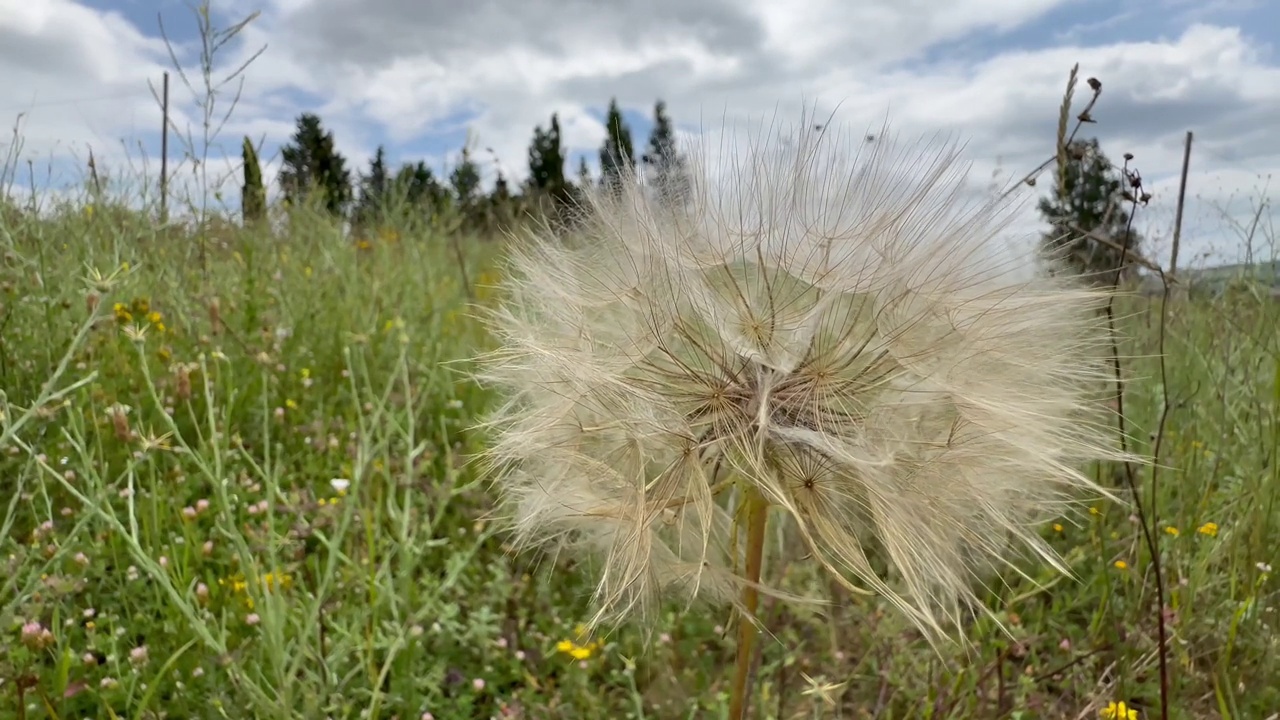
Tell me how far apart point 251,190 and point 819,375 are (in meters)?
4.18

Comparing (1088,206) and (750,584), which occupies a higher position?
(1088,206)

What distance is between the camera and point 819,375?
108 centimetres

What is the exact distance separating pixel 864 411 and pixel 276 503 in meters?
1.80

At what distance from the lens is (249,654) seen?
1.61 m

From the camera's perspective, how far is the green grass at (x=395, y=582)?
1.56 meters

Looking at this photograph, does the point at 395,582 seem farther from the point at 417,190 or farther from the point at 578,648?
the point at 417,190

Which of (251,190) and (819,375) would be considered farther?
(251,190)

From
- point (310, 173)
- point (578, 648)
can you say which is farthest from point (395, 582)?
point (310, 173)

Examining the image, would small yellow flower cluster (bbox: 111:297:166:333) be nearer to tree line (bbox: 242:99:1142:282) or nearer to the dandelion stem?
tree line (bbox: 242:99:1142:282)

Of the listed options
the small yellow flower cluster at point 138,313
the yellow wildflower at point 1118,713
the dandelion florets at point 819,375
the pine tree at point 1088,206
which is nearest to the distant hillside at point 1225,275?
the pine tree at point 1088,206

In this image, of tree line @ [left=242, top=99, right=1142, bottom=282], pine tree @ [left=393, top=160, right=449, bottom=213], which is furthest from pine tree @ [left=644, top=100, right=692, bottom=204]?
pine tree @ [left=393, top=160, right=449, bottom=213]

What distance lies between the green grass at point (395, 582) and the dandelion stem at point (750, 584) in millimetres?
143

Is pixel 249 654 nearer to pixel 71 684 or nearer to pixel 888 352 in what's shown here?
pixel 71 684

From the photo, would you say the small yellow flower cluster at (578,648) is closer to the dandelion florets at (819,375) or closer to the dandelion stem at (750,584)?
the dandelion florets at (819,375)
